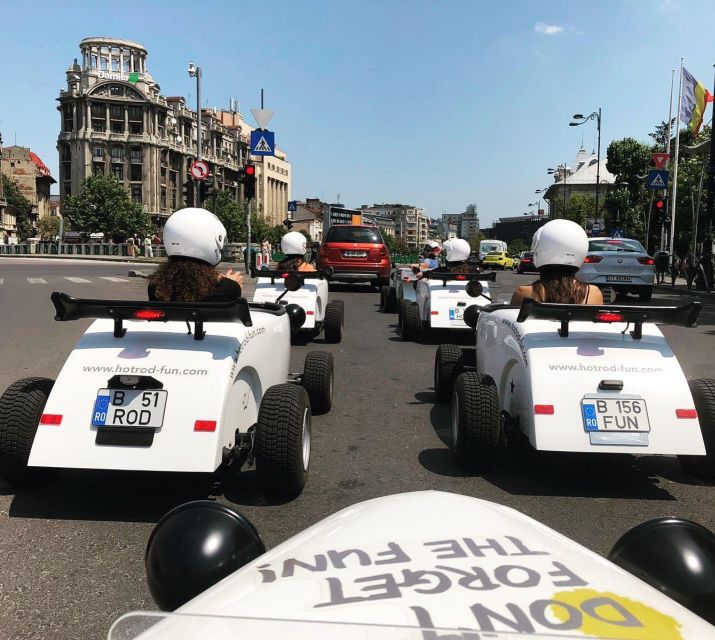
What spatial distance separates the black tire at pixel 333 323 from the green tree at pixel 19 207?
112709 millimetres

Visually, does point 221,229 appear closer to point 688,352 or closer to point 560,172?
point 688,352

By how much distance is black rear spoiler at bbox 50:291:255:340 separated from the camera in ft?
12.1

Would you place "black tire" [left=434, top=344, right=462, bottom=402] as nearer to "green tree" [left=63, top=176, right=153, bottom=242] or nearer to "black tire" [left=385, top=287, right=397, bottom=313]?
"black tire" [left=385, top=287, right=397, bottom=313]

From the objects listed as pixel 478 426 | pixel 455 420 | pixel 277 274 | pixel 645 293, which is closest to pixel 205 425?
pixel 478 426

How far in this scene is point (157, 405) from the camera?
346 centimetres

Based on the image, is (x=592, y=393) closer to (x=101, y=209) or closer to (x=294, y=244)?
(x=294, y=244)

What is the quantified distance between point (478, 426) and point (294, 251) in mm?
6423

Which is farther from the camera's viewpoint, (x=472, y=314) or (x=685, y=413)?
(x=472, y=314)

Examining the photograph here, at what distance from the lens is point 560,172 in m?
124

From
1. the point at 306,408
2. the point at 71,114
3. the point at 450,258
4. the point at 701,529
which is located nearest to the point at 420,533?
the point at 701,529

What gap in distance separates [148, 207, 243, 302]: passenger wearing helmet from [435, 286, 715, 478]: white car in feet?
5.35

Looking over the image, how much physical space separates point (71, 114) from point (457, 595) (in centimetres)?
11728

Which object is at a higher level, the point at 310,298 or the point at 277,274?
the point at 277,274

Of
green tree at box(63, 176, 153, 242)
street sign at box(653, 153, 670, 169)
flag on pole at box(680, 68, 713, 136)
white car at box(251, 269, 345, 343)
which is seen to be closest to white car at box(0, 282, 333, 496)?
white car at box(251, 269, 345, 343)
